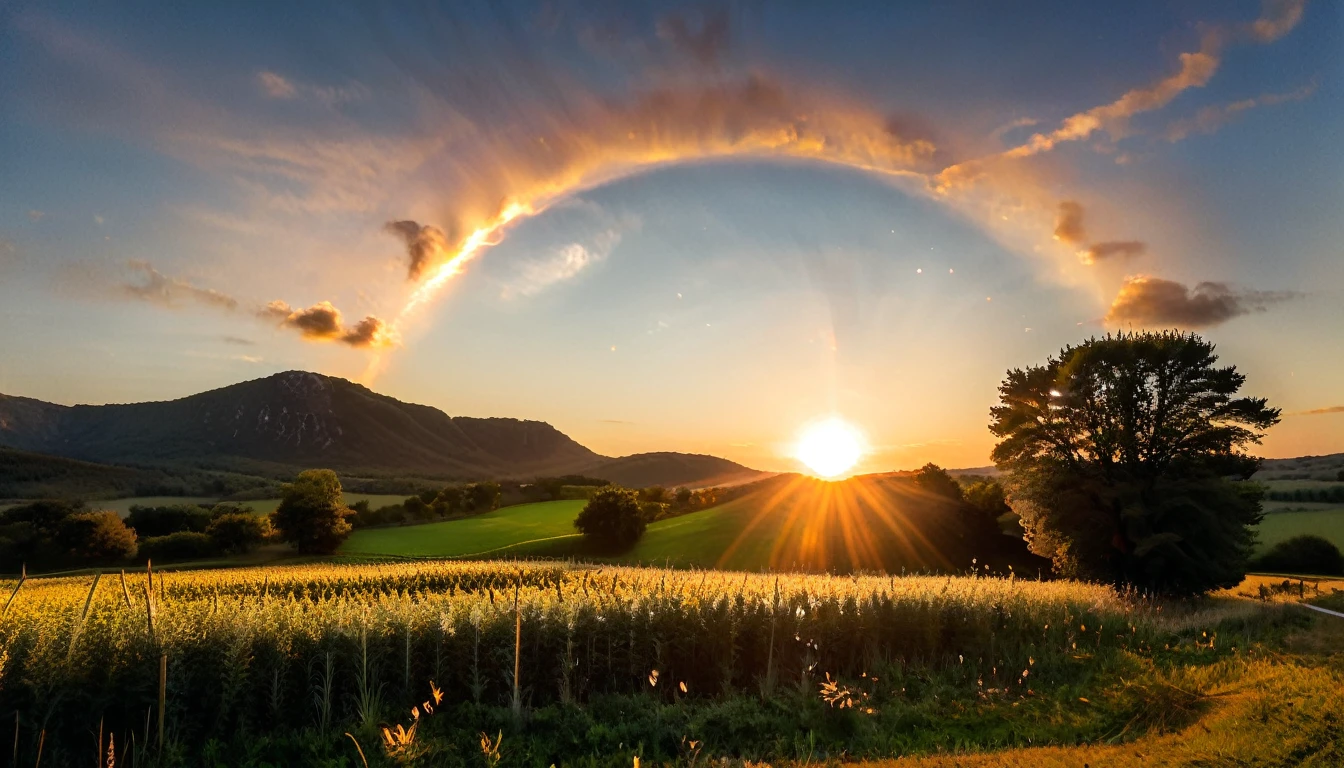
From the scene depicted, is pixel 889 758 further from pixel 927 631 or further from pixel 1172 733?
pixel 927 631

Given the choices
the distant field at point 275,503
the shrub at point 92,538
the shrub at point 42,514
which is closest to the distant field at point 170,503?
the distant field at point 275,503

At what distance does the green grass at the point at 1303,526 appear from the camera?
54.2m

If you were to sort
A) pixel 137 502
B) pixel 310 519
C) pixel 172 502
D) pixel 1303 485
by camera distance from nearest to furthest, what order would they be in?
1. pixel 310 519
2. pixel 1303 485
3. pixel 172 502
4. pixel 137 502

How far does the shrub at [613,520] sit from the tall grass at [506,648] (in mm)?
42076

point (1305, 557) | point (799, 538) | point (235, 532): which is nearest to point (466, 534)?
point (235, 532)

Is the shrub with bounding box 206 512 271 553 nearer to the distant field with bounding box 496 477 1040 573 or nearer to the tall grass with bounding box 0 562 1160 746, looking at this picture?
the distant field with bounding box 496 477 1040 573

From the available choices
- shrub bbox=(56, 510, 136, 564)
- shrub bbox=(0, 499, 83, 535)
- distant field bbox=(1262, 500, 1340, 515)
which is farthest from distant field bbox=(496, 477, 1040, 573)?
shrub bbox=(0, 499, 83, 535)

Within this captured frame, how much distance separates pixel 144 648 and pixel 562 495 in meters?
89.0

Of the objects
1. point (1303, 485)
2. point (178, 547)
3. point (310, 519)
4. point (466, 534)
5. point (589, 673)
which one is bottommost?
point (178, 547)

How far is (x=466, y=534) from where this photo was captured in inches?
2571

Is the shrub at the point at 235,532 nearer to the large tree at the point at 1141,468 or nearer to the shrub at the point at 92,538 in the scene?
the shrub at the point at 92,538

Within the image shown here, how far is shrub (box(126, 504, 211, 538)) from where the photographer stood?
65.9 metres

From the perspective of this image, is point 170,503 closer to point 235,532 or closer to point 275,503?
point 275,503

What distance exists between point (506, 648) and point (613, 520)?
4703cm
